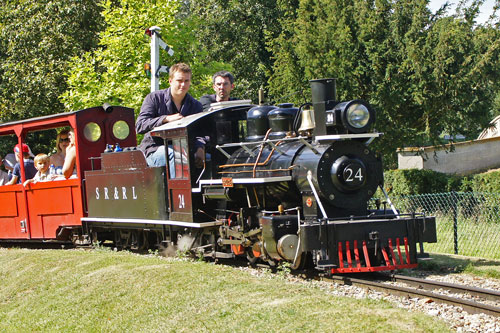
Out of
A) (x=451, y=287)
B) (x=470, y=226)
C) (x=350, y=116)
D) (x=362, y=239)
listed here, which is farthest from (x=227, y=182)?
(x=470, y=226)

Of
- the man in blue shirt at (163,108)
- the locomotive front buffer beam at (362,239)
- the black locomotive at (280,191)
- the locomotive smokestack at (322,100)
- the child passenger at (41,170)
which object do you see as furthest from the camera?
the child passenger at (41,170)

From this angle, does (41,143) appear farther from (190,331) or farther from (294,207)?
(190,331)

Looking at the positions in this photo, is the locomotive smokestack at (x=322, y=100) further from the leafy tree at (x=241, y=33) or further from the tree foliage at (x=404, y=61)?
the leafy tree at (x=241, y=33)

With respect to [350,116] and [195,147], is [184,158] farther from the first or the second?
[350,116]

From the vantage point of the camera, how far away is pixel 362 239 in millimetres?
7891

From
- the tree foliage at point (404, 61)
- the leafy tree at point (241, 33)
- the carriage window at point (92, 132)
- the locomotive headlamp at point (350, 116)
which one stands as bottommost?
the locomotive headlamp at point (350, 116)

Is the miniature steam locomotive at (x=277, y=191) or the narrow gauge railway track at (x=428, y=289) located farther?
the miniature steam locomotive at (x=277, y=191)

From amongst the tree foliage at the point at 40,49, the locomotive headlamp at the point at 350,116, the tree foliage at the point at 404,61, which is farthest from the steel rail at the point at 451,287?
the tree foliage at the point at 40,49

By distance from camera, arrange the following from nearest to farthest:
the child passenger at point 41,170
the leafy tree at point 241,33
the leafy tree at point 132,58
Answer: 1. the child passenger at point 41,170
2. the leafy tree at point 132,58
3. the leafy tree at point 241,33

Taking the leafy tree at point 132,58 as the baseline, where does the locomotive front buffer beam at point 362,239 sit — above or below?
below

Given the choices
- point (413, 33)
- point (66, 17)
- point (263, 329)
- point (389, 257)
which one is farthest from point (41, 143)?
point (263, 329)

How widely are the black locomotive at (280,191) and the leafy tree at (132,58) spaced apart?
670 centimetres

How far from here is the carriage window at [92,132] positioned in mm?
12555

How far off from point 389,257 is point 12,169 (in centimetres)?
1070
